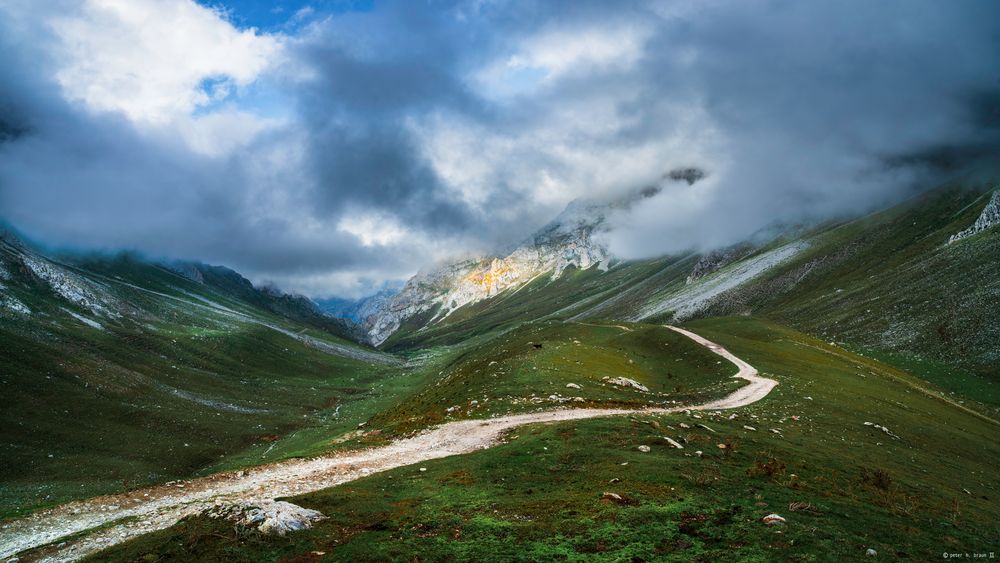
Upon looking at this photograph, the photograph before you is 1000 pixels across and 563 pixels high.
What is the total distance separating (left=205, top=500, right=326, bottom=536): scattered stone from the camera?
17188mm

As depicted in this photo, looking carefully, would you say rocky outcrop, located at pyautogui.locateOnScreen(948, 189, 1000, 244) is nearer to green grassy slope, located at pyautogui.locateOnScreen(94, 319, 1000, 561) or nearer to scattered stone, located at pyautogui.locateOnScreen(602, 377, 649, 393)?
scattered stone, located at pyautogui.locateOnScreen(602, 377, 649, 393)

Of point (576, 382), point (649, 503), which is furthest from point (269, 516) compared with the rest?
point (576, 382)

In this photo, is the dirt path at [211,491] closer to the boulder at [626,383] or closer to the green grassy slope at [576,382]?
the green grassy slope at [576,382]

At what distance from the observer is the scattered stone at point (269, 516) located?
17.2 metres

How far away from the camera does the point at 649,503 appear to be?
19.2 meters

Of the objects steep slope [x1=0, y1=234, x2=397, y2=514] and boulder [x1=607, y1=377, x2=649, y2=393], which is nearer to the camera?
steep slope [x1=0, y1=234, x2=397, y2=514]

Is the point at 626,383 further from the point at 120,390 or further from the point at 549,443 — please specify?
the point at 120,390

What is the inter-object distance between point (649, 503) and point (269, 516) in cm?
1440

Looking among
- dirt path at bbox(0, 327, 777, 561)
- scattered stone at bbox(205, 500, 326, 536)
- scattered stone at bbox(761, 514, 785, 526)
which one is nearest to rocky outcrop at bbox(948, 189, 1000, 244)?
dirt path at bbox(0, 327, 777, 561)

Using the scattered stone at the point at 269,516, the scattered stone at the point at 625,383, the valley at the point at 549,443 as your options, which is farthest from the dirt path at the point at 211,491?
the scattered stone at the point at 625,383

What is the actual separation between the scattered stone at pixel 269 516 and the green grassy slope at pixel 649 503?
0.52 meters

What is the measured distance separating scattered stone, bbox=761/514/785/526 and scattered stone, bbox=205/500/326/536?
54.6 feet

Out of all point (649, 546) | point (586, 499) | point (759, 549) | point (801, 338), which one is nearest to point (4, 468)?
point (586, 499)

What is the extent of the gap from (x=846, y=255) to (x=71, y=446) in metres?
228
